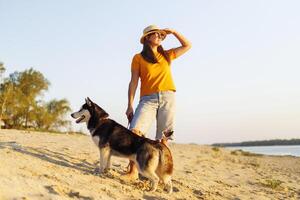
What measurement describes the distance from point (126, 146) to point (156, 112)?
901mm

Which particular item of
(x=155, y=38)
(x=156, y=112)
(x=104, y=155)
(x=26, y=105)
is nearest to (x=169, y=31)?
(x=155, y=38)

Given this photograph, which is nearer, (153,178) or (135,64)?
(153,178)

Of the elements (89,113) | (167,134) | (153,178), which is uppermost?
(89,113)

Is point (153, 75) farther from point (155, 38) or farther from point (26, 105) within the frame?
point (26, 105)

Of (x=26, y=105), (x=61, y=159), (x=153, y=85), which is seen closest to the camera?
(x=153, y=85)

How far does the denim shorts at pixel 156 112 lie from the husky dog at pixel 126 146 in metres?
0.32

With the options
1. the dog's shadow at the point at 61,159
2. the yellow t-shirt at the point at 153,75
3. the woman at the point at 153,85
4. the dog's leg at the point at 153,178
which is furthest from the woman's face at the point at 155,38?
the dog's shadow at the point at 61,159

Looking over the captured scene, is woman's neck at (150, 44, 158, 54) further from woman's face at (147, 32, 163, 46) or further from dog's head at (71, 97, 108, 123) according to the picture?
dog's head at (71, 97, 108, 123)

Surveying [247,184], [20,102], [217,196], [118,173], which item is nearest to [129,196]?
[118,173]

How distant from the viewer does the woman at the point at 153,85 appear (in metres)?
7.57

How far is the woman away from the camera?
7.57 metres

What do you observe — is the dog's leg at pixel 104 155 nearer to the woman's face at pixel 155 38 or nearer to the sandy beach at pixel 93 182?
the sandy beach at pixel 93 182

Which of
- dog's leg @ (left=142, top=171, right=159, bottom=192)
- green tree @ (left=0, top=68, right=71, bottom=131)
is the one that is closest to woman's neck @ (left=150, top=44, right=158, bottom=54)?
dog's leg @ (left=142, top=171, right=159, bottom=192)

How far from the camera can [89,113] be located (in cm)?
782
